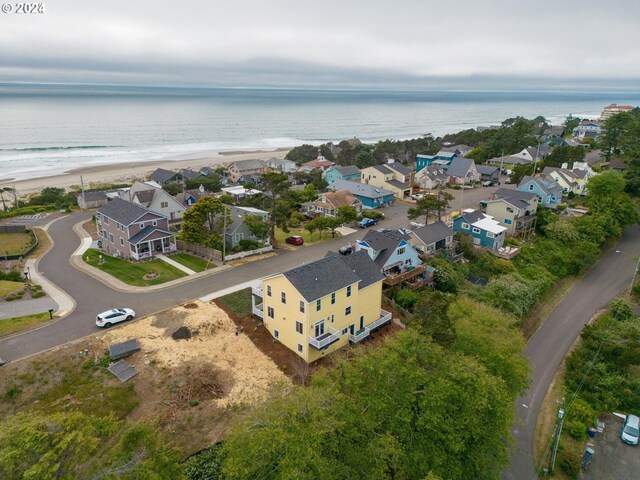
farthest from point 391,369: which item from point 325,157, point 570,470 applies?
point 325,157

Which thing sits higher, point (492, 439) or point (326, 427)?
point (326, 427)

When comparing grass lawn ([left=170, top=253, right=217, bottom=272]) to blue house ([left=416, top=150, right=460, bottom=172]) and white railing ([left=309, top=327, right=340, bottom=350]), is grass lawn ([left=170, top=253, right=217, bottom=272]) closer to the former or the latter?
white railing ([left=309, top=327, right=340, bottom=350])

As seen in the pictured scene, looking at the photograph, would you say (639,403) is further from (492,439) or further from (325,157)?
(325,157)

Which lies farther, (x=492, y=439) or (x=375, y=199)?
(x=375, y=199)

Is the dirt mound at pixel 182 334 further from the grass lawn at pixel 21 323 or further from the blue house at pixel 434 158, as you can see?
the blue house at pixel 434 158

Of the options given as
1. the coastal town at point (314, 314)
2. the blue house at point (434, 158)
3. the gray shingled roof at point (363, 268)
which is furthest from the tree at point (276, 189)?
the blue house at point (434, 158)

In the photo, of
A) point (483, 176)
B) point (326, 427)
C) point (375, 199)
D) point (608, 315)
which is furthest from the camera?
point (483, 176)
